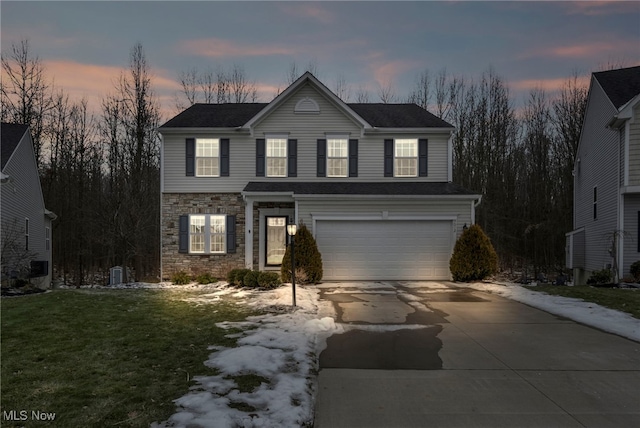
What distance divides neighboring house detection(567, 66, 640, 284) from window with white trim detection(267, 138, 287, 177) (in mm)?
12306

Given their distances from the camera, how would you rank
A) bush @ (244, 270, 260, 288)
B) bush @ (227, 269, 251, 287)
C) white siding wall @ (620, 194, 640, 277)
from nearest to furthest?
bush @ (244, 270, 260, 288) < bush @ (227, 269, 251, 287) < white siding wall @ (620, 194, 640, 277)

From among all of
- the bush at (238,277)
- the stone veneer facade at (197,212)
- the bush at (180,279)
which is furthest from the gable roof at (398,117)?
the bush at (180,279)

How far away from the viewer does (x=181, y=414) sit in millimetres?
3186

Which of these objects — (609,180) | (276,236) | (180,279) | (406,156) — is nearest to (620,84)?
(609,180)

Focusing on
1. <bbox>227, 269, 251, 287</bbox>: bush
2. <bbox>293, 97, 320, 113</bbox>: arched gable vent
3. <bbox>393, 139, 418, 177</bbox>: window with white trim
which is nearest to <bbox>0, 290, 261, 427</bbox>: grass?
<bbox>227, 269, 251, 287</bbox>: bush

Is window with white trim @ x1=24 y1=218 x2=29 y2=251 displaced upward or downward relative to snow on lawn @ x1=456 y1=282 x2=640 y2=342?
upward

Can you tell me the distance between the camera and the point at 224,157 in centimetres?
1512

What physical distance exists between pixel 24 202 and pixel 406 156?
1687 cm

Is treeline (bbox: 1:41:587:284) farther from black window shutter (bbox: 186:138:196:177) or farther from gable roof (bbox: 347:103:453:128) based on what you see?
gable roof (bbox: 347:103:453:128)

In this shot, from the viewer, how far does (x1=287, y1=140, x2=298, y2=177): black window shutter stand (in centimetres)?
1516

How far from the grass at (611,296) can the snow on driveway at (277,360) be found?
455 millimetres

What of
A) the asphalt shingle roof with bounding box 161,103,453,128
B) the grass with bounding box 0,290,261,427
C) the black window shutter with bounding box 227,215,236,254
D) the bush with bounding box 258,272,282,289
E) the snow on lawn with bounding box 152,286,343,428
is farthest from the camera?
the asphalt shingle roof with bounding box 161,103,453,128

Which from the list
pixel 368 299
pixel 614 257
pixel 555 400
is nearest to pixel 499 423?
pixel 555 400

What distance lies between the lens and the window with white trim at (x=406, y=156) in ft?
50.2
